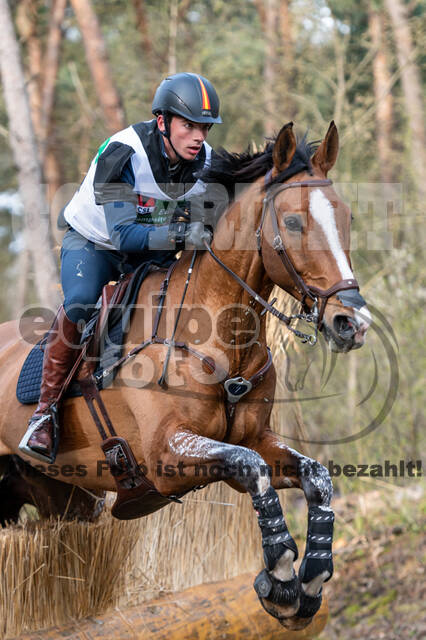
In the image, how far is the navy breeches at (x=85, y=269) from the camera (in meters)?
4.08

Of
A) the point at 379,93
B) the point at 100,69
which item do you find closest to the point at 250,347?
the point at 100,69

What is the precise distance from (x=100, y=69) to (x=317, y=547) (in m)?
9.18

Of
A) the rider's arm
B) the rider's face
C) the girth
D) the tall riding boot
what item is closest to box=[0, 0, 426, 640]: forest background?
the girth

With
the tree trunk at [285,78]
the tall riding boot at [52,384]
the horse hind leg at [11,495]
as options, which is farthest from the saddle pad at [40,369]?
the tree trunk at [285,78]

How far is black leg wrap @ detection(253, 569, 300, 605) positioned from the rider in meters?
1.54

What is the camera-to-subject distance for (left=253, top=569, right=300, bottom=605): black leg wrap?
3207 millimetres

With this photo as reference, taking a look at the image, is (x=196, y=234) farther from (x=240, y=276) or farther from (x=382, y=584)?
(x=382, y=584)

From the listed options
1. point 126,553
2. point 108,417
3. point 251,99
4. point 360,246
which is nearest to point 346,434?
point 360,246

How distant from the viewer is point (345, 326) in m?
3.15

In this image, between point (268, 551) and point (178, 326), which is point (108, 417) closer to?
point (178, 326)

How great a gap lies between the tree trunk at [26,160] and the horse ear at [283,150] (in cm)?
404

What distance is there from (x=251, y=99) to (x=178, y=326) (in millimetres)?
9847

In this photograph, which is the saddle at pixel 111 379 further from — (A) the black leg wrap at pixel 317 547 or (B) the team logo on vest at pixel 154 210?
(A) the black leg wrap at pixel 317 547

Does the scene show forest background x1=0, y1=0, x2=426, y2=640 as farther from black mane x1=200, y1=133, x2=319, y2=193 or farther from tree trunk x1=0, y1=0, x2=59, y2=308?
black mane x1=200, y1=133, x2=319, y2=193
